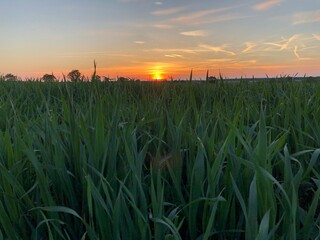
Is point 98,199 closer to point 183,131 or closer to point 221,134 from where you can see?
point 183,131

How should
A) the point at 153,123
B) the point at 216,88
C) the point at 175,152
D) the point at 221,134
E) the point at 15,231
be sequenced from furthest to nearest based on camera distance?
the point at 216,88, the point at 153,123, the point at 221,134, the point at 175,152, the point at 15,231

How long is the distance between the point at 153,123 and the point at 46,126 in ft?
1.58

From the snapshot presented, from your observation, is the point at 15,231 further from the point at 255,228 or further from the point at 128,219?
the point at 255,228

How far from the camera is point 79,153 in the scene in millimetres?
1187

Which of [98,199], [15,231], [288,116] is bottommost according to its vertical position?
[15,231]

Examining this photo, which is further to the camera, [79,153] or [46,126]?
[46,126]

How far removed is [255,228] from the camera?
0.85 meters

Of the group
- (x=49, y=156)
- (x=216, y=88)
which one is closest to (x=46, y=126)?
(x=49, y=156)

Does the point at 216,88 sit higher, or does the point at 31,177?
the point at 216,88

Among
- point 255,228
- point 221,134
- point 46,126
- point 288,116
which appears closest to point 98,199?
point 255,228

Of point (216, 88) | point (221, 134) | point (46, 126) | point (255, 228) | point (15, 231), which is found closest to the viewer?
point (255, 228)

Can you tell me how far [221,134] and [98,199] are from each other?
647mm

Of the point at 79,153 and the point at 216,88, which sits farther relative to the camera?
the point at 216,88

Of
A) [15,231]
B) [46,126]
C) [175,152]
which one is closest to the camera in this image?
[15,231]
